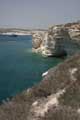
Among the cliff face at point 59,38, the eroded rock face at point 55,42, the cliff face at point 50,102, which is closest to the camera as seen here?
the cliff face at point 50,102

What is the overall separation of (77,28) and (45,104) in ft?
131

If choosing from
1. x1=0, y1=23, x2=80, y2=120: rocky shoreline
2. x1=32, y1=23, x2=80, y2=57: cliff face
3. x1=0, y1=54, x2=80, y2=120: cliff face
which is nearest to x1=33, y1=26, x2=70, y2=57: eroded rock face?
x1=32, y1=23, x2=80, y2=57: cliff face

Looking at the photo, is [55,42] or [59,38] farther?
[55,42]

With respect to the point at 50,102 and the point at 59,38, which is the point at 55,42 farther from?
the point at 50,102

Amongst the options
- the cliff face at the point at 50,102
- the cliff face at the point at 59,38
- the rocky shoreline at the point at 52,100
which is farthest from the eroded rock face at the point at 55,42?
the cliff face at the point at 50,102

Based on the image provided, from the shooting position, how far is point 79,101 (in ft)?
20.3

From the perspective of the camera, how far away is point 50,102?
256 inches

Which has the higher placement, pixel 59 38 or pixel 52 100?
pixel 52 100

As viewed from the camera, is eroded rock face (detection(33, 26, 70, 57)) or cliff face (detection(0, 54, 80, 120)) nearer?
cliff face (detection(0, 54, 80, 120))

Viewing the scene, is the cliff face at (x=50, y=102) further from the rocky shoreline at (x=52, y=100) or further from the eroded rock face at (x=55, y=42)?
the eroded rock face at (x=55, y=42)

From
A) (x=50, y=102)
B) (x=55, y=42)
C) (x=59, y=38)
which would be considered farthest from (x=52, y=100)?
(x=55, y=42)

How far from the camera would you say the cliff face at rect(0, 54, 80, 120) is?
5.29 meters

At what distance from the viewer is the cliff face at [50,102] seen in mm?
5293

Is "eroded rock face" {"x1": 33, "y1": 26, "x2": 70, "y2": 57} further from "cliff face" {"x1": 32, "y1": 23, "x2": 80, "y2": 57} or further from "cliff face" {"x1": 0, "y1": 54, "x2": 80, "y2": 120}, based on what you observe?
"cliff face" {"x1": 0, "y1": 54, "x2": 80, "y2": 120}
